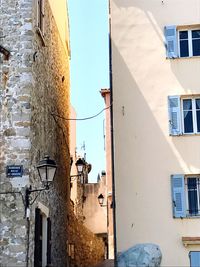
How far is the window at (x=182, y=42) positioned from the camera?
54.3ft

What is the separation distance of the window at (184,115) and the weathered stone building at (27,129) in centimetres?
350

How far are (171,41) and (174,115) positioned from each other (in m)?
2.21

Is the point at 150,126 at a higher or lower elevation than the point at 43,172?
higher

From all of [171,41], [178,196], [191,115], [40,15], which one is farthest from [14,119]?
[171,41]

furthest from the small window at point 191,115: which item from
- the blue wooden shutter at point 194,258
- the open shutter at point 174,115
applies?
the blue wooden shutter at point 194,258

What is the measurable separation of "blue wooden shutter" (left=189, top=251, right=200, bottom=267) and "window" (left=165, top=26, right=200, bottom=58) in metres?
5.51

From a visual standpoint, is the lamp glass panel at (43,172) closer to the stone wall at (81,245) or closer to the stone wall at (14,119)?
the stone wall at (14,119)

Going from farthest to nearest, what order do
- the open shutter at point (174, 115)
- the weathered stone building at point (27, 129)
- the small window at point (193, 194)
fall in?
1. the open shutter at point (174, 115)
2. the small window at point (193, 194)
3. the weathered stone building at point (27, 129)

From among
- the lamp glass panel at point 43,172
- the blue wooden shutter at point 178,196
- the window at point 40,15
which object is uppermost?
the window at point 40,15

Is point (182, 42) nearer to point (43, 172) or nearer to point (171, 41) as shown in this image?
point (171, 41)

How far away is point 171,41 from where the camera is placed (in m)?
16.6

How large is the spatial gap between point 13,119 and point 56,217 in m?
4.72

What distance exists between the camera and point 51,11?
18.0 m

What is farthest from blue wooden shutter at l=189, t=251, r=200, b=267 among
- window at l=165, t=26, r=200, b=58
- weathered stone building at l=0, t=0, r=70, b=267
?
window at l=165, t=26, r=200, b=58
